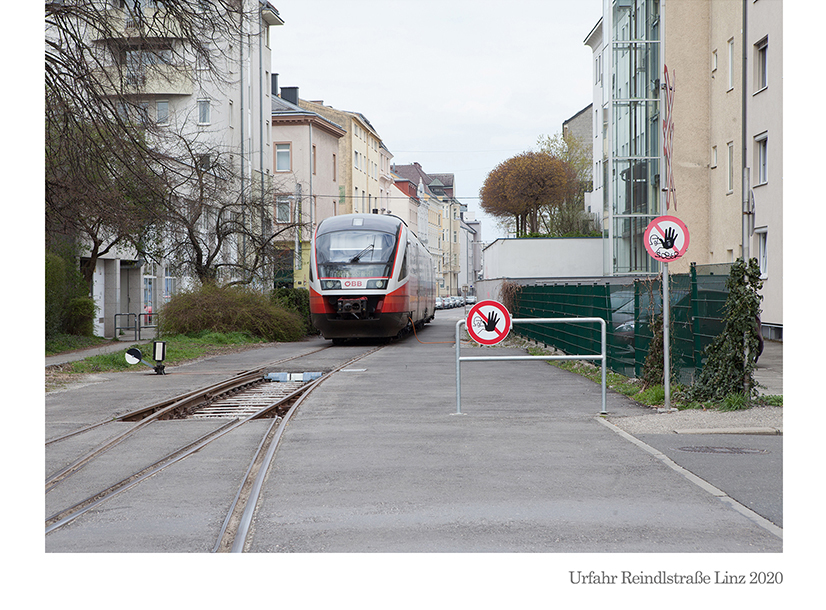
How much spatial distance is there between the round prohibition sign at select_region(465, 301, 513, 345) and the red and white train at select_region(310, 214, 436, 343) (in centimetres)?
1492

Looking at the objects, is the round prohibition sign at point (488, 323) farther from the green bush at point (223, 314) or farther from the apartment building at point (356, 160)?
the apartment building at point (356, 160)

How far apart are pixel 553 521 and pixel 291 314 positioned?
26414 mm

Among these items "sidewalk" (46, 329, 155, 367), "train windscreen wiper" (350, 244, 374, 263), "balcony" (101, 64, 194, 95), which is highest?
"balcony" (101, 64, 194, 95)

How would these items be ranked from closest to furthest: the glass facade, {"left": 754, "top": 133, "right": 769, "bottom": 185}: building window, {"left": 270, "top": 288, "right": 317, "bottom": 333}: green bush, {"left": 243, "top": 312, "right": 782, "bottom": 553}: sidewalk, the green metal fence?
1. {"left": 243, "top": 312, "right": 782, "bottom": 553}: sidewalk
2. the green metal fence
3. {"left": 754, "top": 133, "right": 769, "bottom": 185}: building window
4. {"left": 270, "top": 288, "right": 317, "bottom": 333}: green bush
5. the glass facade

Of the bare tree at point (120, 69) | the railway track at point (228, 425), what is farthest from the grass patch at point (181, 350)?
the bare tree at point (120, 69)

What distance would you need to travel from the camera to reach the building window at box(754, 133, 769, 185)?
25.8 m

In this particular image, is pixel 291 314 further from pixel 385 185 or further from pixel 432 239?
pixel 432 239

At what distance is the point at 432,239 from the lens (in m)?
128

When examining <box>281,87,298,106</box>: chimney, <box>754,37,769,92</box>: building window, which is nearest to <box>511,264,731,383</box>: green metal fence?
<box>754,37,769,92</box>: building window

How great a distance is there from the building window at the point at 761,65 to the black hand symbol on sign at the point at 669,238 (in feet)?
57.8

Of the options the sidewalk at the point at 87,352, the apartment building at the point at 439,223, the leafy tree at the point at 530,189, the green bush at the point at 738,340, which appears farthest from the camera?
the apartment building at the point at 439,223

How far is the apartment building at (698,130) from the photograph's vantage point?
2534cm

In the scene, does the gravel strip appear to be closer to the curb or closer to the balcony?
the curb
